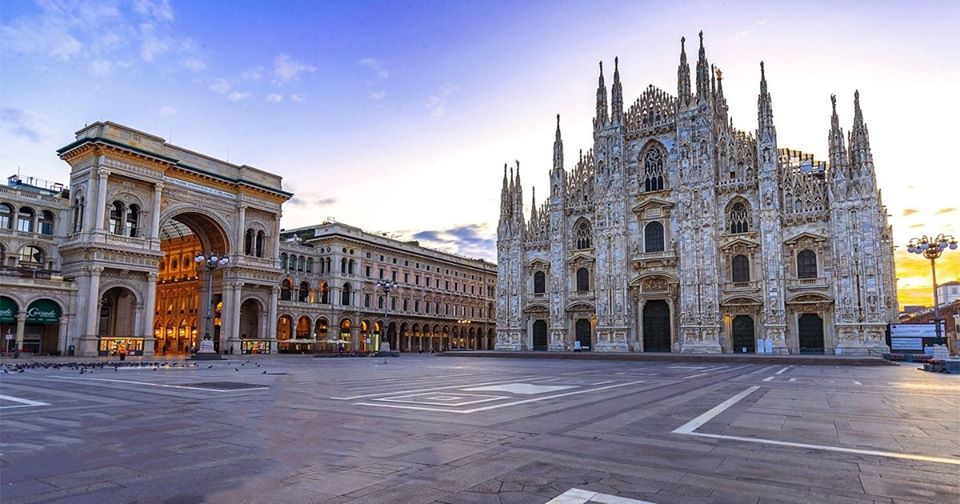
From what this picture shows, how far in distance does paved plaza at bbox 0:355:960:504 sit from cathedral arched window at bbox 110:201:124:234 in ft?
132

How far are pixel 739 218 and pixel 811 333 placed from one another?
10.7 m

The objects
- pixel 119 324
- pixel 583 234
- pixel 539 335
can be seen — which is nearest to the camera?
pixel 119 324

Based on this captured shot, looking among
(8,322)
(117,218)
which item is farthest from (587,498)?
(117,218)

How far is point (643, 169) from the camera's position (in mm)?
54750

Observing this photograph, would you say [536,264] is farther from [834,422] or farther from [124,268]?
[834,422]

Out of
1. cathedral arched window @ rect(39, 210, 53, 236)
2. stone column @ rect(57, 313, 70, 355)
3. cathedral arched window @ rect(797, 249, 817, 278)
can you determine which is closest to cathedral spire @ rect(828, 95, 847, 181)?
cathedral arched window @ rect(797, 249, 817, 278)

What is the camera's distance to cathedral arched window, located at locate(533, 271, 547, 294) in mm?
58625

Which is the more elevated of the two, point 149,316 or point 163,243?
point 163,243

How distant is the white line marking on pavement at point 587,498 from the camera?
4.67 m

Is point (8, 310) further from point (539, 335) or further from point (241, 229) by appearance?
point (539, 335)

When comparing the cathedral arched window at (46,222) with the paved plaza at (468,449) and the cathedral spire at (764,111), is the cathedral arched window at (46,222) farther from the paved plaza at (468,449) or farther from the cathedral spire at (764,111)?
the cathedral spire at (764,111)

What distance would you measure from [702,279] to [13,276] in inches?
2082

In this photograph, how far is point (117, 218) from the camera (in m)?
47.7

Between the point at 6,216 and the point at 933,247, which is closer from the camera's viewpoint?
the point at 933,247
